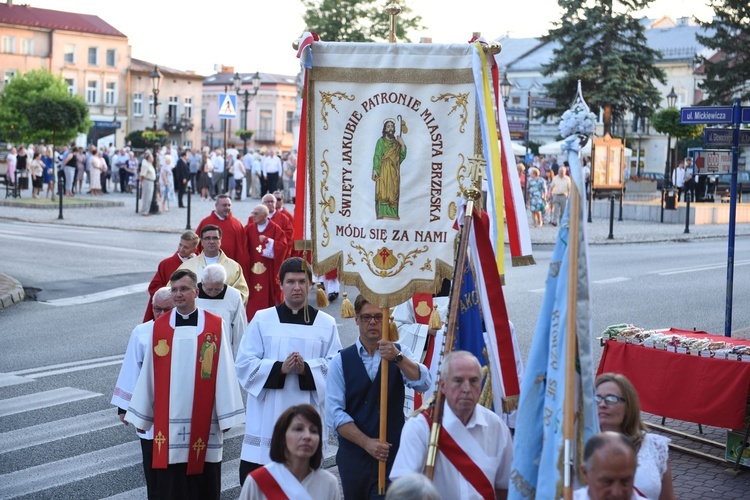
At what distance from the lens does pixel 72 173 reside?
4016cm

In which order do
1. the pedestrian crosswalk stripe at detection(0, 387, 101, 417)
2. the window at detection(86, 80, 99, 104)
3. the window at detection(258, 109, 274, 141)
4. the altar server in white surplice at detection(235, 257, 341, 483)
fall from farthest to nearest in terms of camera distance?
the window at detection(258, 109, 274, 141), the window at detection(86, 80, 99, 104), the pedestrian crosswalk stripe at detection(0, 387, 101, 417), the altar server in white surplice at detection(235, 257, 341, 483)

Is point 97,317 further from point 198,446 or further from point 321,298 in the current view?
point 321,298

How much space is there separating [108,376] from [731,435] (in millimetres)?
6505

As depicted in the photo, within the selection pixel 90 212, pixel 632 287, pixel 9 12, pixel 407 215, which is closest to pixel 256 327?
pixel 407 215

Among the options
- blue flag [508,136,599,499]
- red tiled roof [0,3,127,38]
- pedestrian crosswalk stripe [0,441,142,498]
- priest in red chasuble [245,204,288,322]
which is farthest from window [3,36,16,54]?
blue flag [508,136,599,499]

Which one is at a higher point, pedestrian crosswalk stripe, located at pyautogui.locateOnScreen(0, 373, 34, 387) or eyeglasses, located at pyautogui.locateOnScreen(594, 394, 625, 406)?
eyeglasses, located at pyautogui.locateOnScreen(594, 394, 625, 406)

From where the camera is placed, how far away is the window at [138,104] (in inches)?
3573

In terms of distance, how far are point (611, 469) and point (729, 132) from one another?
9043 millimetres

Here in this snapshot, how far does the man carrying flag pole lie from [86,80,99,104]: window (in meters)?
87.4

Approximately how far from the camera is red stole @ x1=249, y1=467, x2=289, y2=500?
521cm

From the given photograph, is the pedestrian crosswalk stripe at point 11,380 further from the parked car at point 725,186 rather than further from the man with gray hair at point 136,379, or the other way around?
the parked car at point 725,186

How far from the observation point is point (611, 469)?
14.4 ft

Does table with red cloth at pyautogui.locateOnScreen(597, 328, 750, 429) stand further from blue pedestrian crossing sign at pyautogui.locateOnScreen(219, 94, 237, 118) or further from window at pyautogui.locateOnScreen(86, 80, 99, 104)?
window at pyautogui.locateOnScreen(86, 80, 99, 104)

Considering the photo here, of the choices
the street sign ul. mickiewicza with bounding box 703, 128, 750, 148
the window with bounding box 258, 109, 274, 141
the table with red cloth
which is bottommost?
the table with red cloth
